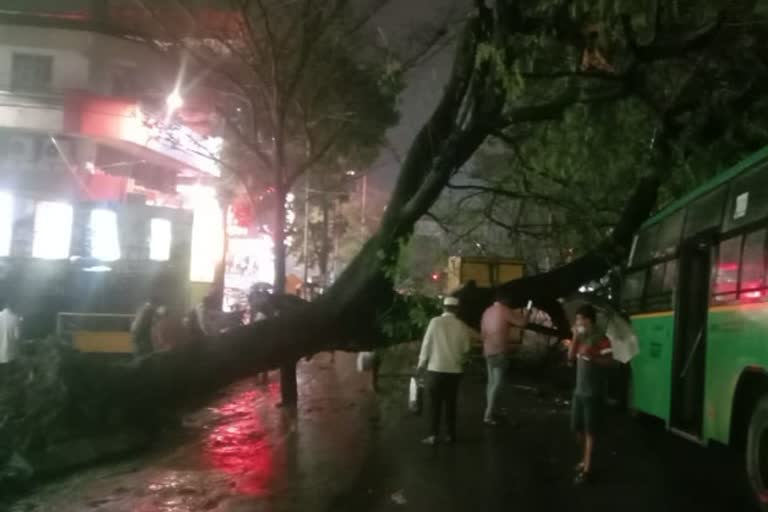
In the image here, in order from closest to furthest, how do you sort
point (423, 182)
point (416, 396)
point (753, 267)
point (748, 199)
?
point (753, 267) < point (748, 199) < point (416, 396) < point (423, 182)

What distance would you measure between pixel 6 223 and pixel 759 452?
16687mm

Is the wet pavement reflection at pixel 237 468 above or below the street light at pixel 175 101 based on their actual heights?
below

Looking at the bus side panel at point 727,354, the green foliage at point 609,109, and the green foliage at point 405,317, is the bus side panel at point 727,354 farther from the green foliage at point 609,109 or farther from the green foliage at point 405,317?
the green foliage at point 405,317

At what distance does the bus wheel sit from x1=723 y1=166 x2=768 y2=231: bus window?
→ 69.7 inches

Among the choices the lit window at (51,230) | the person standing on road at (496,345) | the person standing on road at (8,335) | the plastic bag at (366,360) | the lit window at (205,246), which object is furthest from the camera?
the lit window at (205,246)

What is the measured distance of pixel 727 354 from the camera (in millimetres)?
8617

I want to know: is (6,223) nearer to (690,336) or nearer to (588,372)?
(588,372)

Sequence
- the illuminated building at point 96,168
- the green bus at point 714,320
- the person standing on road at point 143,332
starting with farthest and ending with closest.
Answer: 1. the illuminated building at point 96,168
2. the person standing on road at point 143,332
3. the green bus at point 714,320

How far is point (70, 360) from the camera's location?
10938 millimetres

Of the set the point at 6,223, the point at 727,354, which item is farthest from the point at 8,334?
the point at 727,354

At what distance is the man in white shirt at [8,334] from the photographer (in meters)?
12.6

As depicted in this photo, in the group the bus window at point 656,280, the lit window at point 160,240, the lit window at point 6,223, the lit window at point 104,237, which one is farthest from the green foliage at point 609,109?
the lit window at point 6,223

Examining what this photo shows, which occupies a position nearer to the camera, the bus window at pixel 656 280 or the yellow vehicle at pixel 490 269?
the bus window at pixel 656 280

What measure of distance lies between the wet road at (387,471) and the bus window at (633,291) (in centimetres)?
185
